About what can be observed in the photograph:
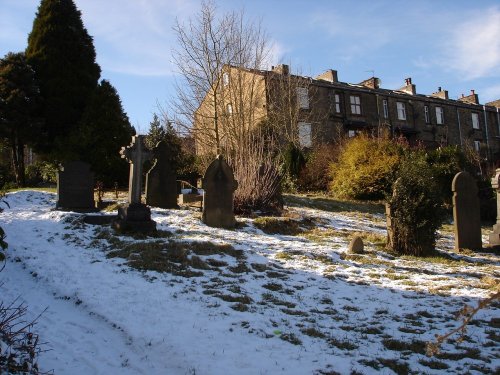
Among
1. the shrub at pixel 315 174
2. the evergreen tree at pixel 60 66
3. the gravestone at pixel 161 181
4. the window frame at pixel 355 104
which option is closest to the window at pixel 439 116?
the window frame at pixel 355 104

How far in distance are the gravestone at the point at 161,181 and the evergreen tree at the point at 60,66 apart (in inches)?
378

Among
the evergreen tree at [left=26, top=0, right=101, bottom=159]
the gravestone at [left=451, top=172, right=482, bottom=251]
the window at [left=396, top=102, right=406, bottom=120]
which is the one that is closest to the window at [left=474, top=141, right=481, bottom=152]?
the window at [left=396, top=102, right=406, bottom=120]

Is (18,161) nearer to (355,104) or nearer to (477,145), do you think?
(355,104)

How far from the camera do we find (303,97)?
1308 inches

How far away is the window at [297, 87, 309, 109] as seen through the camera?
32.1 meters

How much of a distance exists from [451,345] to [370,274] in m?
3.46

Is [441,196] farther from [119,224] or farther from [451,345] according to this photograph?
[119,224]

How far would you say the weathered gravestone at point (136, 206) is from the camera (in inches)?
449

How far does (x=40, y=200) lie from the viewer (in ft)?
54.5

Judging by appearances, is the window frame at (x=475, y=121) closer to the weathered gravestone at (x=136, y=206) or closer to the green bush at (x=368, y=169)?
→ the green bush at (x=368, y=169)

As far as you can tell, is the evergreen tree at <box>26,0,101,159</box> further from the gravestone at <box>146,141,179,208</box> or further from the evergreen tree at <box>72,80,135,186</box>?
the gravestone at <box>146,141,179,208</box>

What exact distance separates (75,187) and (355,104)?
93.7 feet

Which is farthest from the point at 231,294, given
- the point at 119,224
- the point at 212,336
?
the point at 119,224

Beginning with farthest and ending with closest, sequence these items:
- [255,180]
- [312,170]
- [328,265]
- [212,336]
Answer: [312,170] → [255,180] → [328,265] → [212,336]
